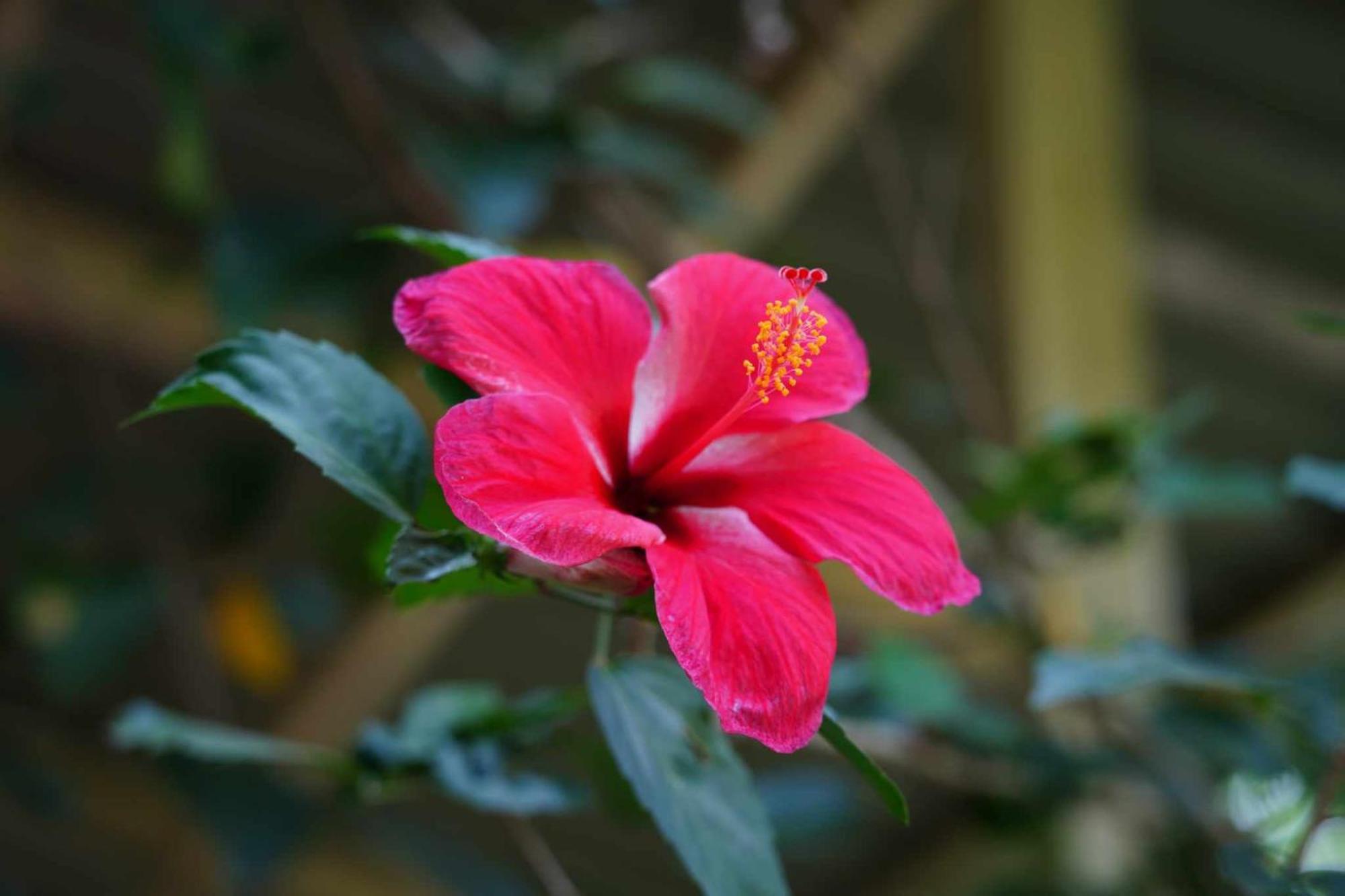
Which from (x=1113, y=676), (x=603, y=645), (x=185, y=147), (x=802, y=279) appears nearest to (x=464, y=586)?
(x=603, y=645)

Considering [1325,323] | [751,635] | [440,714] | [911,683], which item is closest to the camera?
[751,635]

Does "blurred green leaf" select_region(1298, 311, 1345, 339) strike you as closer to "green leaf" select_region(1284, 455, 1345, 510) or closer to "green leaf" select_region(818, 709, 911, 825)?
"green leaf" select_region(1284, 455, 1345, 510)

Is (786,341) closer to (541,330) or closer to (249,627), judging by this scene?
(541,330)

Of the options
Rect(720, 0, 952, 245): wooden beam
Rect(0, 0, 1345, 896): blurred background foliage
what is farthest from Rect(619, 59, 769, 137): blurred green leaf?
Rect(720, 0, 952, 245): wooden beam

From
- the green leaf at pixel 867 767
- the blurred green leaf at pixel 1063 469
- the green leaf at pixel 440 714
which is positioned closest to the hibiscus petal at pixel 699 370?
the green leaf at pixel 867 767

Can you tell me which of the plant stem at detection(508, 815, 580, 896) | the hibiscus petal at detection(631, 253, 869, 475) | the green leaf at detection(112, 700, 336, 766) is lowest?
the green leaf at detection(112, 700, 336, 766)

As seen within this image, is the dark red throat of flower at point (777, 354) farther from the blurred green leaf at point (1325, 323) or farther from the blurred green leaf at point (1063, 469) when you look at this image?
the blurred green leaf at point (1063, 469)

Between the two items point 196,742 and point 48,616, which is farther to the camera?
point 48,616

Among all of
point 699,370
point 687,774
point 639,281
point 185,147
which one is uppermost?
point 699,370
